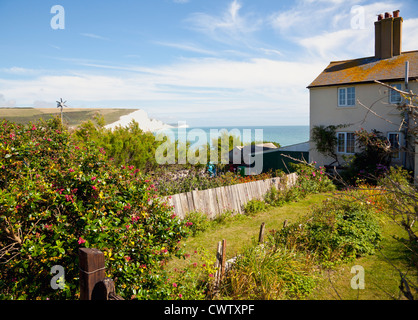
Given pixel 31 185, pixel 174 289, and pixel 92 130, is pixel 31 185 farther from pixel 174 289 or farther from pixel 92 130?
pixel 92 130

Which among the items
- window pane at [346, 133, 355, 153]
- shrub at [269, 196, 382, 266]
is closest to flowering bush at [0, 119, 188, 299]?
shrub at [269, 196, 382, 266]

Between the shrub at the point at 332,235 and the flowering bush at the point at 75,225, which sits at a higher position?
the flowering bush at the point at 75,225

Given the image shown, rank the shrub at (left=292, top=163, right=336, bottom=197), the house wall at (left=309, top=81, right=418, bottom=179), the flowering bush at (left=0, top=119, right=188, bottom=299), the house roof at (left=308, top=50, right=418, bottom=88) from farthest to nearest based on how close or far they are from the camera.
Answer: the house wall at (left=309, top=81, right=418, bottom=179)
the house roof at (left=308, top=50, right=418, bottom=88)
the shrub at (left=292, top=163, right=336, bottom=197)
the flowering bush at (left=0, top=119, right=188, bottom=299)

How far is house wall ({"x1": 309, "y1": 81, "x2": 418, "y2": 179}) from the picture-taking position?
17.7 m

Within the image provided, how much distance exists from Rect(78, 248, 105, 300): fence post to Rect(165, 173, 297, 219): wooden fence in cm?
632

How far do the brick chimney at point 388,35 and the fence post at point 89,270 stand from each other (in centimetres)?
2198

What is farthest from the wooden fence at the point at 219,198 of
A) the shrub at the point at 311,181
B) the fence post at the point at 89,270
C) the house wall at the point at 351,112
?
the house wall at the point at 351,112

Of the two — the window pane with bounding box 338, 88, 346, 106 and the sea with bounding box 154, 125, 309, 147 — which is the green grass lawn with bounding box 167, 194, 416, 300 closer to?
the sea with bounding box 154, 125, 309, 147

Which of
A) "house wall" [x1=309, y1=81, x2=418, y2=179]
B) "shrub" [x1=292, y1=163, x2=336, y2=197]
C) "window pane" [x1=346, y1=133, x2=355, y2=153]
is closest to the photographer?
"shrub" [x1=292, y1=163, x2=336, y2=197]

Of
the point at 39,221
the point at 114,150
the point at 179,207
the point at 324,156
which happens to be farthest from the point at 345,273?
the point at 324,156

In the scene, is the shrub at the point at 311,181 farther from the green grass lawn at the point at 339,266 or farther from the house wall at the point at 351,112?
the house wall at the point at 351,112

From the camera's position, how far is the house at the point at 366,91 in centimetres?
1719

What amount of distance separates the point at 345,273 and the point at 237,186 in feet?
19.4

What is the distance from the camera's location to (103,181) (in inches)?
149
